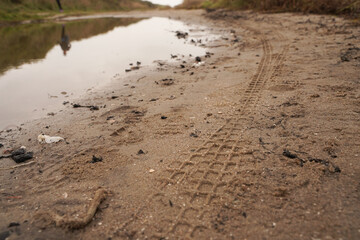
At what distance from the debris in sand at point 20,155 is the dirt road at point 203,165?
14 cm

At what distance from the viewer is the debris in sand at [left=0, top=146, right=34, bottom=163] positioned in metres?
3.45

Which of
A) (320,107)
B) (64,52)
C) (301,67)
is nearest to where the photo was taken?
(320,107)

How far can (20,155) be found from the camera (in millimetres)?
3484

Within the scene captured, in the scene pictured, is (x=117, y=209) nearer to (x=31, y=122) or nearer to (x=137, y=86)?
(x=31, y=122)

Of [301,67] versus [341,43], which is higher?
[341,43]

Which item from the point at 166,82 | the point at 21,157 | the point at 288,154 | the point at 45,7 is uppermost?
the point at 45,7

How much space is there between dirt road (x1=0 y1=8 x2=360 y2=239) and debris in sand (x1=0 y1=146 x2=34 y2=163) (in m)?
0.14

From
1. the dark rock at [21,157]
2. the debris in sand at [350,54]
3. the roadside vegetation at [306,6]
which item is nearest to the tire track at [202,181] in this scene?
the dark rock at [21,157]

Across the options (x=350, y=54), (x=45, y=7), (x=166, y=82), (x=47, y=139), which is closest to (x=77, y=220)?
(x=47, y=139)

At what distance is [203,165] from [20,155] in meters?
2.83

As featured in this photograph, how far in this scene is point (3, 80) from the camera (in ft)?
24.9

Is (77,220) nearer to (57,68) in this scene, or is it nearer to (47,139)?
(47,139)

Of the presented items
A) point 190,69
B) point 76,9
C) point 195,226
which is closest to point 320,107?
point 195,226

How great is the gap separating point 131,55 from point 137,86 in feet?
14.4
